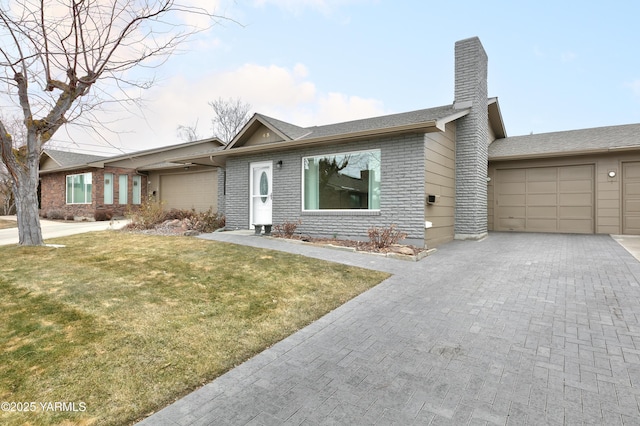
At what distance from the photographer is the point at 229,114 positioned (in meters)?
32.3

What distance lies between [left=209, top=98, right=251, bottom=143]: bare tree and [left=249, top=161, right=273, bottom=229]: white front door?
22.3m

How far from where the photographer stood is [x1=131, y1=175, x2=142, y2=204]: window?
768 inches

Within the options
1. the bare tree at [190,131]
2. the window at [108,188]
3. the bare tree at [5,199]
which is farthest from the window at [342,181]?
the bare tree at [190,131]

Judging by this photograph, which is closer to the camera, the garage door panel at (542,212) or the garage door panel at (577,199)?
the garage door panel at (577,199)

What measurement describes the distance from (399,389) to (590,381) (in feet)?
4.95

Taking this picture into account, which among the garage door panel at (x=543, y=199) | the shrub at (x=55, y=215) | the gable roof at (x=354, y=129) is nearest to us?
the gable roof at (x=354, y=129)

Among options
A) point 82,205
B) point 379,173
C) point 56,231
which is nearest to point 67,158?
point 82,205

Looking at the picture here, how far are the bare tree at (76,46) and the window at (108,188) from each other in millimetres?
12316

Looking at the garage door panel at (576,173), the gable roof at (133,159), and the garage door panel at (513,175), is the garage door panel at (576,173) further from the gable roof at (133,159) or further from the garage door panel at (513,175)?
the gable roof at (133,159)

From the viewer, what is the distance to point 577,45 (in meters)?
12.8

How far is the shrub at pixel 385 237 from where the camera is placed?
26.2 feet

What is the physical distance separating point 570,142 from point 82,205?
22953 mm

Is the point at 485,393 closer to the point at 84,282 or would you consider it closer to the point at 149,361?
the point at 149,361

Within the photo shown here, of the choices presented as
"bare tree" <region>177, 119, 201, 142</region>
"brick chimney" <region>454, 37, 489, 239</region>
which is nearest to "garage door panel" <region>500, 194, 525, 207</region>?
"brick chimney" <region>454, 37, 489, 239</region>
